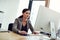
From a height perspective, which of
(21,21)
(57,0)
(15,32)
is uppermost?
(57,0)

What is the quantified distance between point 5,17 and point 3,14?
105 mm

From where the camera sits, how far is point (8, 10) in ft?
12.8

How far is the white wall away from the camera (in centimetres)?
382

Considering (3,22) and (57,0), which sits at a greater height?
(57,0)

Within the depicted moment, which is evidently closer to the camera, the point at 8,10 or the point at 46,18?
the point at 46,18

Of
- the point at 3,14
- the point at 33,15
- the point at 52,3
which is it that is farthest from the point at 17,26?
the point at 52,3

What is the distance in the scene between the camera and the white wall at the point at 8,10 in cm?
382

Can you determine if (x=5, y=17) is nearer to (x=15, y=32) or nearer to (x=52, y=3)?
(x=15, y=32)

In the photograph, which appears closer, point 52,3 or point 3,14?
point 3,14

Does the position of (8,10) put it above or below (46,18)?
above

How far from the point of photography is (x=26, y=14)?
290 centimetres

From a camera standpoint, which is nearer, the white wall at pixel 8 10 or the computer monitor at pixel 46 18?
the computer monitor at pixel 46 18

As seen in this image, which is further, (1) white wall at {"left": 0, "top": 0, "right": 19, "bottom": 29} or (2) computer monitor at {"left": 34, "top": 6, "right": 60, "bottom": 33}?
(1) white wall at {"left": 0, "top": 0, "right": 19, "bottom": 29}

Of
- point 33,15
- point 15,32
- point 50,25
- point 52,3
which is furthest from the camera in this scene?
point 52,3
